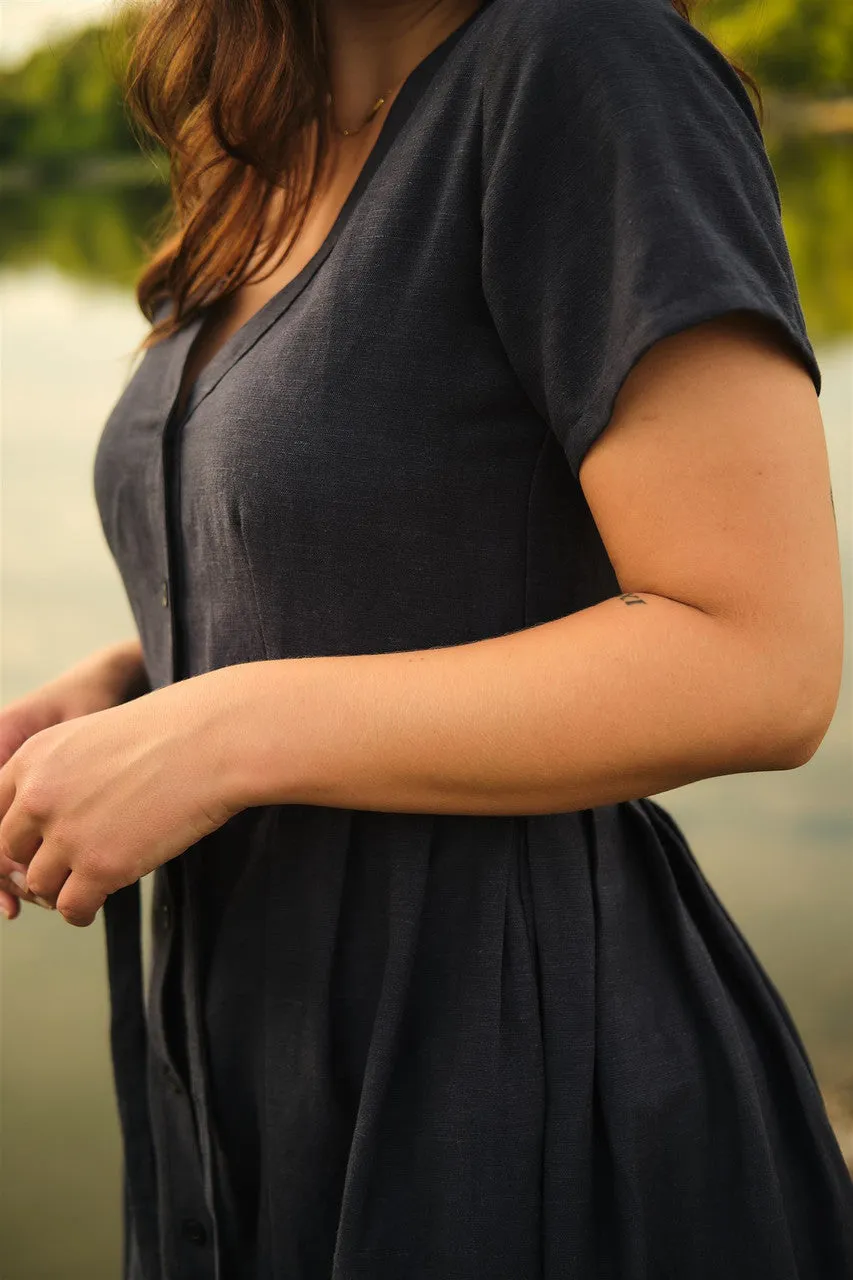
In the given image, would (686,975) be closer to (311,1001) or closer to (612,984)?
(612,984)

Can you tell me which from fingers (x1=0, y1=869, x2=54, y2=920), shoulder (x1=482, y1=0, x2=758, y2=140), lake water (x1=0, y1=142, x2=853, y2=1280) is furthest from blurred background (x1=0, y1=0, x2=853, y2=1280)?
fingers (x1=0, y1=869, x2=54, y2=920)

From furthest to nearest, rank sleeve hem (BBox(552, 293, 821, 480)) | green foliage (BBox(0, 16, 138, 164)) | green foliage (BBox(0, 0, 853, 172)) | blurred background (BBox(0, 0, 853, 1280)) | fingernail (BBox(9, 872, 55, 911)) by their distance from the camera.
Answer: green foliage (BBox(0, 16, 138, 164)) → green foliage (BBox(0, 0, 853, 172)) → blurred background (BBox(0, 0, 853, 1280)) → fingernail (BBox(9, 872, 55, 911)) → sleeve hem (BBox(552, 293, 821, 480))

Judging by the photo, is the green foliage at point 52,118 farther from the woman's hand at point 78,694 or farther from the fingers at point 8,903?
the fingers at point 8,903

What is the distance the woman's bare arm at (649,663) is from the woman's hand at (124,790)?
2cm

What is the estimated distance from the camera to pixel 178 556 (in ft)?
2.27

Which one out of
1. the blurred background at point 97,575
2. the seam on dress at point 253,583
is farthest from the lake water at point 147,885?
the seam on dress at point 253,583

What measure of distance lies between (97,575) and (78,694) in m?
3.57

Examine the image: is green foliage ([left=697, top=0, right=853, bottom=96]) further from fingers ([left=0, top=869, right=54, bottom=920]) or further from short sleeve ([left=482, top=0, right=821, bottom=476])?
fingers ([left=0, top=869, right=54, bottom=920])

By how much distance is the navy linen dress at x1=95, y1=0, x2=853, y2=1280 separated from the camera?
48cm

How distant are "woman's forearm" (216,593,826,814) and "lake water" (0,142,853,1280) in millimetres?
543

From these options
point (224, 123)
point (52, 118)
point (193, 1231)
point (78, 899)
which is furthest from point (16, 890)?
point (52, 118)

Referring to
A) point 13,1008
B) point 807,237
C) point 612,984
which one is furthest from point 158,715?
point 807,237

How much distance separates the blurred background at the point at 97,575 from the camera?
200 centimetres

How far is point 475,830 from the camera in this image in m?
0.61
